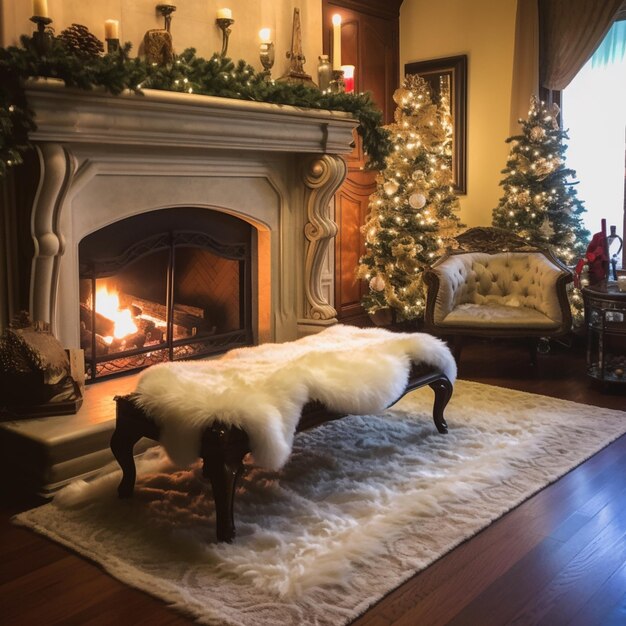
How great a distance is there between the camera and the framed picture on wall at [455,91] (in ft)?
20.9

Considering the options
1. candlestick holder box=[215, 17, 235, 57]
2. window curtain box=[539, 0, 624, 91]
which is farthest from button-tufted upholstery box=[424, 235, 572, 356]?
candlestick holder box=[215, 17, 235, 57]

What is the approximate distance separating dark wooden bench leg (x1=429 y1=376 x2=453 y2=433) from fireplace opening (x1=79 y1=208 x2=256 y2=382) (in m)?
1.52

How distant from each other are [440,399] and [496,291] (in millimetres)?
1766

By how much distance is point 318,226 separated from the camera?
4984 mm

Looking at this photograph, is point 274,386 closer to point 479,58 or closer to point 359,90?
point 359,90

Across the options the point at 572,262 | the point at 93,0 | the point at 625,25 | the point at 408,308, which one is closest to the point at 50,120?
the point at 93,0

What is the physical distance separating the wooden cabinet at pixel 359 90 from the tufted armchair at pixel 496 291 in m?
0.96

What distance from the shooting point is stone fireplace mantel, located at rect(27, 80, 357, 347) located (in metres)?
3.49

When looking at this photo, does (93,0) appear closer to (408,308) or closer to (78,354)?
(78,354)

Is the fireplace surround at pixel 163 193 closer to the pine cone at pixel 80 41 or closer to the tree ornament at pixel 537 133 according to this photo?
the pine cone at pixel 80 41

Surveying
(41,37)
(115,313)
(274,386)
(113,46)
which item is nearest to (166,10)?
(113,46)

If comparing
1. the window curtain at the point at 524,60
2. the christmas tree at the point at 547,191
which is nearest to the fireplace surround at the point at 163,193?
the christmas tree at the point at 547,191

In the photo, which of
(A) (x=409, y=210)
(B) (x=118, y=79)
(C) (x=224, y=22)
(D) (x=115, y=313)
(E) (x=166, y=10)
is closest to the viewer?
(B) (x=118, y=79)

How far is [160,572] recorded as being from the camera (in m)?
2.52
